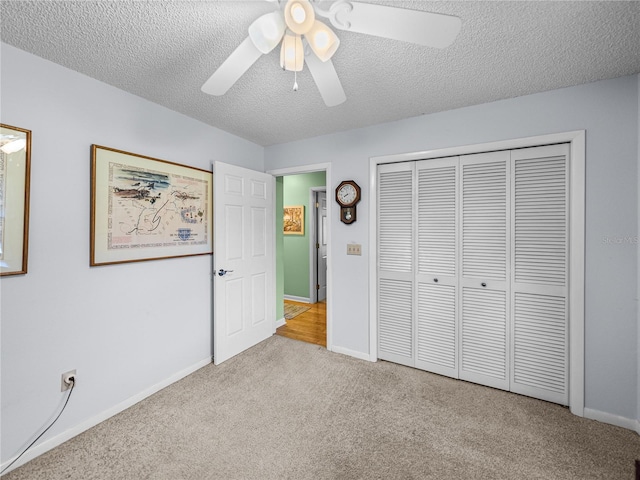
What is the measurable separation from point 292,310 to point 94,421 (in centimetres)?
285

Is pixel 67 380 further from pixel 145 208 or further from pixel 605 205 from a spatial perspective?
pixel 605 205

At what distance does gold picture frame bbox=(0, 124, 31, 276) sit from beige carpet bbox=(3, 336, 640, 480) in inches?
45.8

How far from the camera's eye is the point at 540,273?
2.17m

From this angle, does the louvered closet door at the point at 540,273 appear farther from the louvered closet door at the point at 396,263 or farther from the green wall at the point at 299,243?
the green wall at the point at 299,243

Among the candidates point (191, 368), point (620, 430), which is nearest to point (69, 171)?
point (191, 368)

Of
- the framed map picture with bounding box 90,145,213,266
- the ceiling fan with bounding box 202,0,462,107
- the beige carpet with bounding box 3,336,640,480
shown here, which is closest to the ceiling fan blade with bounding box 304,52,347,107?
the ceiling fan with bounding box 202,0,462,107

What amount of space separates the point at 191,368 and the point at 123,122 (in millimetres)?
2109

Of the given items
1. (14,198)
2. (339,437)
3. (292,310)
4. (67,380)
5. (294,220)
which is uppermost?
(294,220)

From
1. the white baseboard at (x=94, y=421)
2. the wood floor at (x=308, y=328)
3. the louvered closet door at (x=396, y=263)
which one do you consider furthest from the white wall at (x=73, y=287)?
the louvered closet door at (x=396, y=263)

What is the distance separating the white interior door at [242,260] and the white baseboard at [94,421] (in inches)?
14.7

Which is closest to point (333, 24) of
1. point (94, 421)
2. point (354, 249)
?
point (354, 249)

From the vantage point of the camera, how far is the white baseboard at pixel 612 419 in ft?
6.10

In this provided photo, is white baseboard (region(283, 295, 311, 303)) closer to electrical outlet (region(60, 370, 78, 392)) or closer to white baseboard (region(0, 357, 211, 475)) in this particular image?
white baseboard (region(0, 357, 211, 475))

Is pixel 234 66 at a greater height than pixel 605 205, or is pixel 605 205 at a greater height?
pixel 234 66
